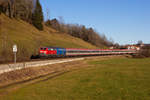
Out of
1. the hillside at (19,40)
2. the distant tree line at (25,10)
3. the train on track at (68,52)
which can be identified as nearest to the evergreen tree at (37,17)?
the distant tree line at (25,10)

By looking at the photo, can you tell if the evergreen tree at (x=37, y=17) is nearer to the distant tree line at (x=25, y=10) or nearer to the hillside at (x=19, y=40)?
the distant tree line at (x=25, y=10)

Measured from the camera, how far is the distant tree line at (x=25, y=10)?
81.6 meters

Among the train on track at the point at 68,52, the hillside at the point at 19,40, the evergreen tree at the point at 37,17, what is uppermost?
the evergreen tree at the point at 37,17

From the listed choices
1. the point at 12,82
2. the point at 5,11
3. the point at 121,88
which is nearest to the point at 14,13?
the point at 5,11

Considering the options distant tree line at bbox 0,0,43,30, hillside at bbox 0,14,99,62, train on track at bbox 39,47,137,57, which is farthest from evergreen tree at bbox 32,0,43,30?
train on track at bbox 39,47,137,57

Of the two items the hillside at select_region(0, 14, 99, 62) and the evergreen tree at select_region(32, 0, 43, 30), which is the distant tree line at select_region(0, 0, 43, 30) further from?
the hillside at select_region(0, 14, 99, 62)

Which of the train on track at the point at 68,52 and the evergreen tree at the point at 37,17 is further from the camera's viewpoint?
the evergreen tree at the point at 37,17

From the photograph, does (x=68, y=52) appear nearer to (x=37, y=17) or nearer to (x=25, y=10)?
(x=37, y=17)

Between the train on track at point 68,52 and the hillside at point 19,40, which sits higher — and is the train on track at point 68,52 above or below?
below

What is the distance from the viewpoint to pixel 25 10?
9356 cm

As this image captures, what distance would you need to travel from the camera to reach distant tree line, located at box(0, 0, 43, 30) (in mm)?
81562

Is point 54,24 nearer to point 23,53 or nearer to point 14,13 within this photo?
point 14,13

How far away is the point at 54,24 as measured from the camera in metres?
142

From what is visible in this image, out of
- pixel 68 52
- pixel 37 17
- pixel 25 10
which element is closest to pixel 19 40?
pixel 68 52
